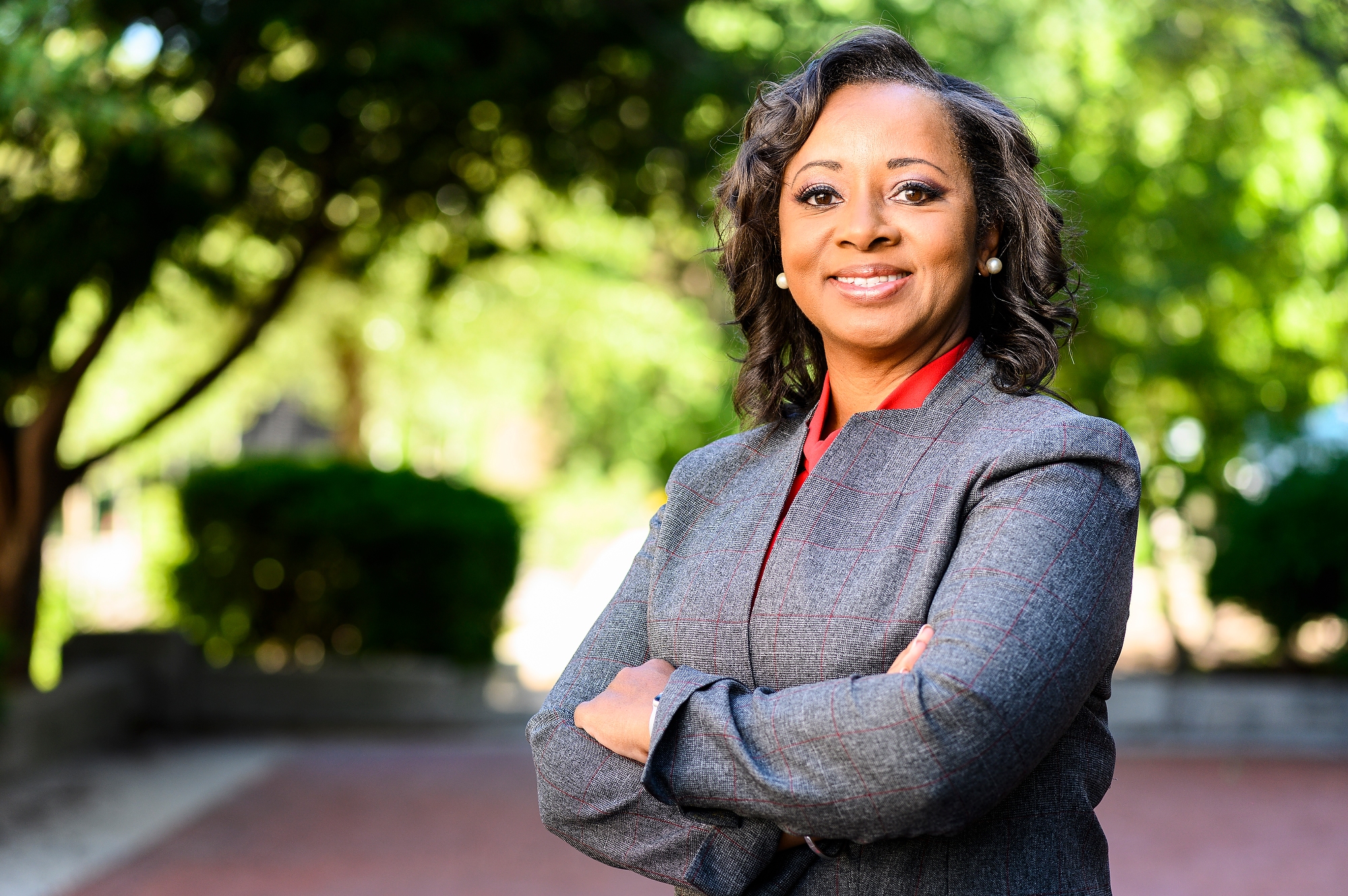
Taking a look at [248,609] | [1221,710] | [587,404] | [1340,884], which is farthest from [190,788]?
[587,404]

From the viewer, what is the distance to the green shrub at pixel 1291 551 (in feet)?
28.7

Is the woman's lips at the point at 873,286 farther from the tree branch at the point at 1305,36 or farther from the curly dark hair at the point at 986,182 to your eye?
the tree branch at the point at 1305,36

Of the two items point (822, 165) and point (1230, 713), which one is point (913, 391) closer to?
point (822, 165)

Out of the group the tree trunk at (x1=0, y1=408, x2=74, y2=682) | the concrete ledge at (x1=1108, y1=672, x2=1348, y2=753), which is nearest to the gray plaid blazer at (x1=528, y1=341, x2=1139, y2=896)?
the tree trunk at (x1=0, y1=408, x2=74, y2=682)

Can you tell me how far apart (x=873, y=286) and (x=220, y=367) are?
7548 mm

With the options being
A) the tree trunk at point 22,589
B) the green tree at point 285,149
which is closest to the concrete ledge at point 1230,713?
the green tree at point 285,149

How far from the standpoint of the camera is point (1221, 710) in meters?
8.91

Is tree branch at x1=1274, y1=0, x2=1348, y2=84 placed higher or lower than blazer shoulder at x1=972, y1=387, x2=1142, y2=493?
higher

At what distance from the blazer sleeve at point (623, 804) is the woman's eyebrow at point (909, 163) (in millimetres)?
672

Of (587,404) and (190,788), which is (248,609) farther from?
(587,404)

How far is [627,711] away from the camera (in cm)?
184

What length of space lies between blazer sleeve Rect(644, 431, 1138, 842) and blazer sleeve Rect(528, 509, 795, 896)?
2.7 inches

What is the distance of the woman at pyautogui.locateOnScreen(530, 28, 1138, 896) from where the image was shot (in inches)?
62.6

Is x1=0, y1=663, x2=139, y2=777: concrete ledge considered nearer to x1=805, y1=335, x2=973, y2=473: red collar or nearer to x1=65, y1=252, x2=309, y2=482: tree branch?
x1=65, y1=252, x2=309, y2=482: tree branch
